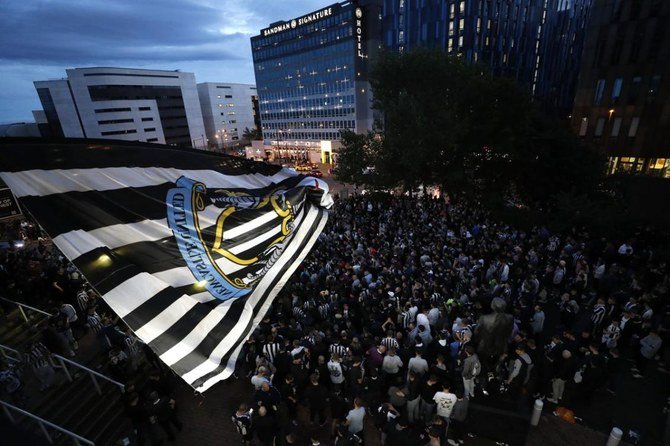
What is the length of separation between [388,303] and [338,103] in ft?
191

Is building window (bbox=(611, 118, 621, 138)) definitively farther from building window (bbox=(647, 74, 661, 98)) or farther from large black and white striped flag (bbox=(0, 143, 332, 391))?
large black and white striped flag (bbox=(0, 143, 332, 391))

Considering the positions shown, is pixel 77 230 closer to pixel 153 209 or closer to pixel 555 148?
pixel 153 209

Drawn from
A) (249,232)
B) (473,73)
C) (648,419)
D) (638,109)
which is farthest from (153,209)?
(638,109)

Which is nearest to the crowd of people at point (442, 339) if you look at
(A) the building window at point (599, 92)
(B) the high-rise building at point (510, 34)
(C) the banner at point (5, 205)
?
(C) the banner at point (5, 205)

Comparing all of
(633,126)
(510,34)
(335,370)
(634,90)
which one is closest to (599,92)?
(634,90)

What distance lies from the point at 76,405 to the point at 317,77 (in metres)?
66.3

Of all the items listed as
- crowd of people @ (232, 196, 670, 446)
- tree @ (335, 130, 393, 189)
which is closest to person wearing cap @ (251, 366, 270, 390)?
crowd of people @ (232, 196, 670, 446)

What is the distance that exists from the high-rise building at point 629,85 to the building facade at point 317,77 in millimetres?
37244

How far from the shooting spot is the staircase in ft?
22.6

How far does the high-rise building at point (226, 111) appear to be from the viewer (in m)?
97.2

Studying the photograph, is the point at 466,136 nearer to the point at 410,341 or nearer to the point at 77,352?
the point at 410,341

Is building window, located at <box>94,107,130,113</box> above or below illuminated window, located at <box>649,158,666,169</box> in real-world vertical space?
above

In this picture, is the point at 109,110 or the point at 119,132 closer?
the point at 109,110

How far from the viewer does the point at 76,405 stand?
23.9ft
